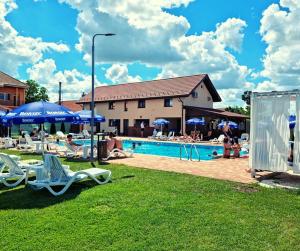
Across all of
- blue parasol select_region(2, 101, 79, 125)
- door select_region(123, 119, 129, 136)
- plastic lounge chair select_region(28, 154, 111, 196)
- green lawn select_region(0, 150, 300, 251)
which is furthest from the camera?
door select_region(123, 119, 129, 136)

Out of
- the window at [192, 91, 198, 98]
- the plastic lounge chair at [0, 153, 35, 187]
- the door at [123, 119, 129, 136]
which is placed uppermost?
the window at [192, 91, 198, 98]

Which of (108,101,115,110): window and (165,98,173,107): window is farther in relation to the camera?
(108,101,115,110): window

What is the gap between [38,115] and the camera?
12352 mm

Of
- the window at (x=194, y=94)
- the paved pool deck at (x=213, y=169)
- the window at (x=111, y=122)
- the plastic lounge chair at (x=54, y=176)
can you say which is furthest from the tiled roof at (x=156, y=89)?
the plastic lounge chair at (x=54, y=176)

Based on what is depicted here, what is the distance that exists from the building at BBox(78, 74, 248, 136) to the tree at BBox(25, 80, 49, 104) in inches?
1311

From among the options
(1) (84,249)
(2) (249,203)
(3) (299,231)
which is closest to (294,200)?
(2) (249,203)

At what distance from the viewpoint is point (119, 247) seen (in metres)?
4.61

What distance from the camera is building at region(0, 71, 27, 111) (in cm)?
4031

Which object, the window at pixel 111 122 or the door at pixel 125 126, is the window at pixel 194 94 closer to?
the door at pixel 125 126

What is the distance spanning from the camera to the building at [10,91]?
4031cm

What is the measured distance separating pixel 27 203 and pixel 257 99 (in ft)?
22.2

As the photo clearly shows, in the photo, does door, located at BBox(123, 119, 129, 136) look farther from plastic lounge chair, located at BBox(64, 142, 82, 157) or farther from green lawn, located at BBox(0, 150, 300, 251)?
green lawn, located at BBox(0, 150, 300, 251)

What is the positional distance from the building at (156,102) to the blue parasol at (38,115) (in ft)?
71.9

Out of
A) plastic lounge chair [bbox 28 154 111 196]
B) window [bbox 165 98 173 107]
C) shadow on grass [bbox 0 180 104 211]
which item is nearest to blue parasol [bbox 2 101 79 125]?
shadow on grass [bbox 0 180 104 211]
